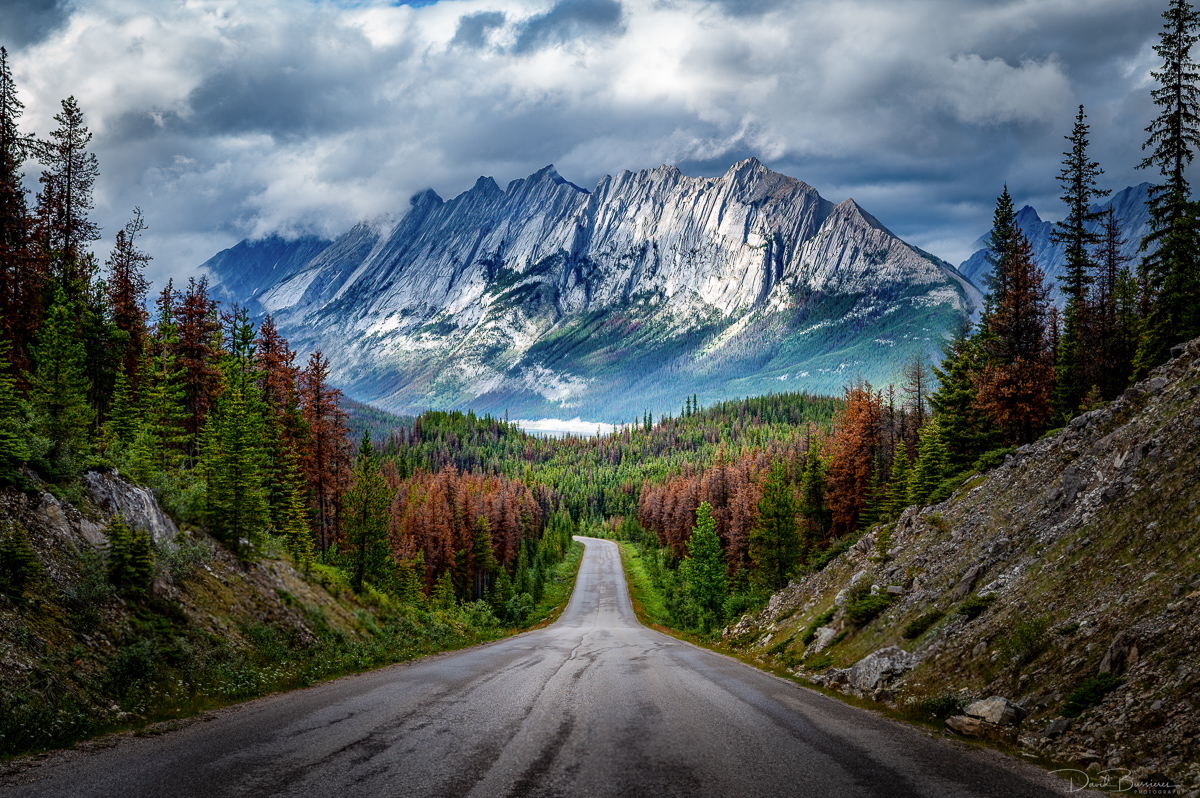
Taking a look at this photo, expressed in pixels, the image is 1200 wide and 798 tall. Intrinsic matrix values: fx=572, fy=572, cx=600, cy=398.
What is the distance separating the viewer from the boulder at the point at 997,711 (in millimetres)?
8969

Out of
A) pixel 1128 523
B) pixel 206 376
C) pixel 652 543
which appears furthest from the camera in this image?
pixel 652 543

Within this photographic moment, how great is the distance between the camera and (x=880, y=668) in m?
14.1

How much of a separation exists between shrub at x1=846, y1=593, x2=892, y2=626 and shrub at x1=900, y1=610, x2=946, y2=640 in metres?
3.59

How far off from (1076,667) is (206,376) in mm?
43746

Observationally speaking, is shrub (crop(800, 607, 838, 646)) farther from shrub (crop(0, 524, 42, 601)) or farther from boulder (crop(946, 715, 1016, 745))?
shrub (crop(0, 524, 42, 601))

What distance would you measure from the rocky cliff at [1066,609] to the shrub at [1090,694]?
26 millimetres

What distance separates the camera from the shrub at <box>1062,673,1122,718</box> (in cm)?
822

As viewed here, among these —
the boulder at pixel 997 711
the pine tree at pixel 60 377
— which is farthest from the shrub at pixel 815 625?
the pine tree at pixel 60 377

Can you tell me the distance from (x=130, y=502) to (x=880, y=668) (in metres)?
20.0

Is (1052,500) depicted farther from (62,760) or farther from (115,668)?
(115,668)

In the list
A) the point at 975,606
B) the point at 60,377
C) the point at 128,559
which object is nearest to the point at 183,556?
the point at 128,559

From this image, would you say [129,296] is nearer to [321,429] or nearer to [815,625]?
[321,429]

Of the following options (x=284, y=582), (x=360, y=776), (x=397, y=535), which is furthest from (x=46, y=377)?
(x=397, y=535)

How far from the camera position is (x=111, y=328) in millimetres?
34344
